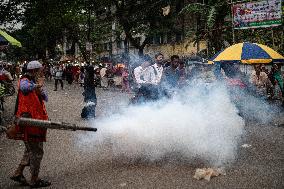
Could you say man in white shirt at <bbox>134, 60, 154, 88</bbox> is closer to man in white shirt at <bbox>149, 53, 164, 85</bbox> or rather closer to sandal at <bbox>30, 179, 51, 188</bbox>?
man in white shirt at <bbox>149, 53, 164, 85</bbox>

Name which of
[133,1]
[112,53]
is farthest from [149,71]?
[112,53]

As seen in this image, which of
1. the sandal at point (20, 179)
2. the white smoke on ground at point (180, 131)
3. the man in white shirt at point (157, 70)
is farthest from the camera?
the man in white shirt at point (157, 70)

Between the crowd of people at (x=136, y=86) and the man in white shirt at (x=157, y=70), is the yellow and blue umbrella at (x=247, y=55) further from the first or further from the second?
the man in white shirt at (x=157, y=70)

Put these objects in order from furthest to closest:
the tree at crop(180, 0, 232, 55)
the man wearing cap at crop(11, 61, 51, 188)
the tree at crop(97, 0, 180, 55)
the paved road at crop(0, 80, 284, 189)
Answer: the tree at crop(97, 0, 180, 55) → the tree at crop(180, 0, 232, 55) → the paved road at crop(0, 80, 284, 189) → the man wearing cap at crop(11, 61, 51, 188)

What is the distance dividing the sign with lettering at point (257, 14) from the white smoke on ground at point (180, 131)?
916cm

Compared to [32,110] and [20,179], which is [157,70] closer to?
[32,110]

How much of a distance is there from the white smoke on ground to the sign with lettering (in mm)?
9162

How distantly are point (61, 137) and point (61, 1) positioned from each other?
26.6 meters

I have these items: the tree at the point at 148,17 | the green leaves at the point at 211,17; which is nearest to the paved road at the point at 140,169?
the green leaves at the point at 211,17

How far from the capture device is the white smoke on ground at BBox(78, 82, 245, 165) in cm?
661

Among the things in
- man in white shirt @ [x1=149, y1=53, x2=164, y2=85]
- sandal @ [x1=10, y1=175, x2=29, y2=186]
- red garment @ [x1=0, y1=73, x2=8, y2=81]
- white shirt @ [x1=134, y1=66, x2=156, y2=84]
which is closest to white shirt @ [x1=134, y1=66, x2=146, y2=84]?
white shirt @ [x1=134, y1=66, x2=156, y2=84]

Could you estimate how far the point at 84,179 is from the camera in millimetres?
6012

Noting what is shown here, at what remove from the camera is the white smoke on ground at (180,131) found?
6.61 metres

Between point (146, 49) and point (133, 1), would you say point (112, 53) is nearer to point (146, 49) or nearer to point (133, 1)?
point (146, 49)
